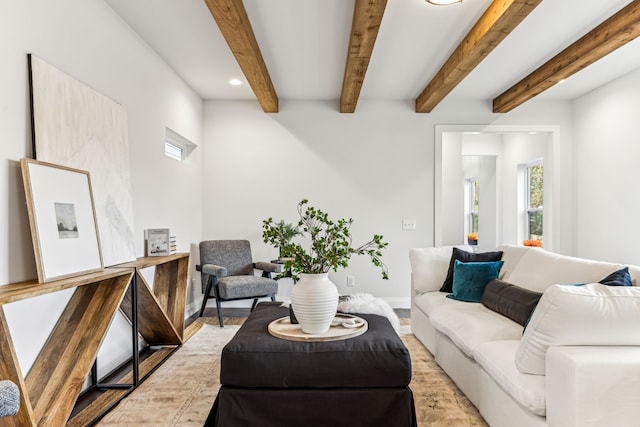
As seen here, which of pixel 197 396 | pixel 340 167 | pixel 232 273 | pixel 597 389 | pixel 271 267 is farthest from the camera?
pixel 340 167

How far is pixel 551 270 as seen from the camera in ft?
8.86

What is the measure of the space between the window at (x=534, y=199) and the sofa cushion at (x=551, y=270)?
356cm

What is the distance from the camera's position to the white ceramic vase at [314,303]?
7.39 feet

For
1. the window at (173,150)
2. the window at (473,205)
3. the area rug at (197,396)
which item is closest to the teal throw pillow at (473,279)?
the area rug at (197,396)

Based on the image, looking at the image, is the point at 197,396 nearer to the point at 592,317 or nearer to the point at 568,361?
the point at 568,361

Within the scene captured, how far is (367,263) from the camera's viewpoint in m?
5.29

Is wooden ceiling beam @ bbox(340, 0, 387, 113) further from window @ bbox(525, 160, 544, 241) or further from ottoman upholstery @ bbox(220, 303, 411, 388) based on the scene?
window @ bbox(525, 160, 544, 241)

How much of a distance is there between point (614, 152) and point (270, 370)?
4.44 metres

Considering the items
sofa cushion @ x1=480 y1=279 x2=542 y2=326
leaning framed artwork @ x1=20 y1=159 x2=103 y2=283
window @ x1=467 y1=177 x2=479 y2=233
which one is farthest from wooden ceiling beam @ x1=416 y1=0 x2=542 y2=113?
window @ x1=467 y1=177 x2=479 y2=233

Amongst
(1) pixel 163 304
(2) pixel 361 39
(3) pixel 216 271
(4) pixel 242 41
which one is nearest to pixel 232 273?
(3) pixel 216 271

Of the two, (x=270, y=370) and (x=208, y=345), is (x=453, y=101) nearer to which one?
(x=208, y=345)

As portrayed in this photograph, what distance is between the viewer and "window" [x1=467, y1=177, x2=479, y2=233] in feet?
28.6

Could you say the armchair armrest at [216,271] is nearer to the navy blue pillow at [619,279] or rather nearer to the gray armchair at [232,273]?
the gray armchair at [232,273]

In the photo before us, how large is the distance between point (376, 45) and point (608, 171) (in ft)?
9.85
